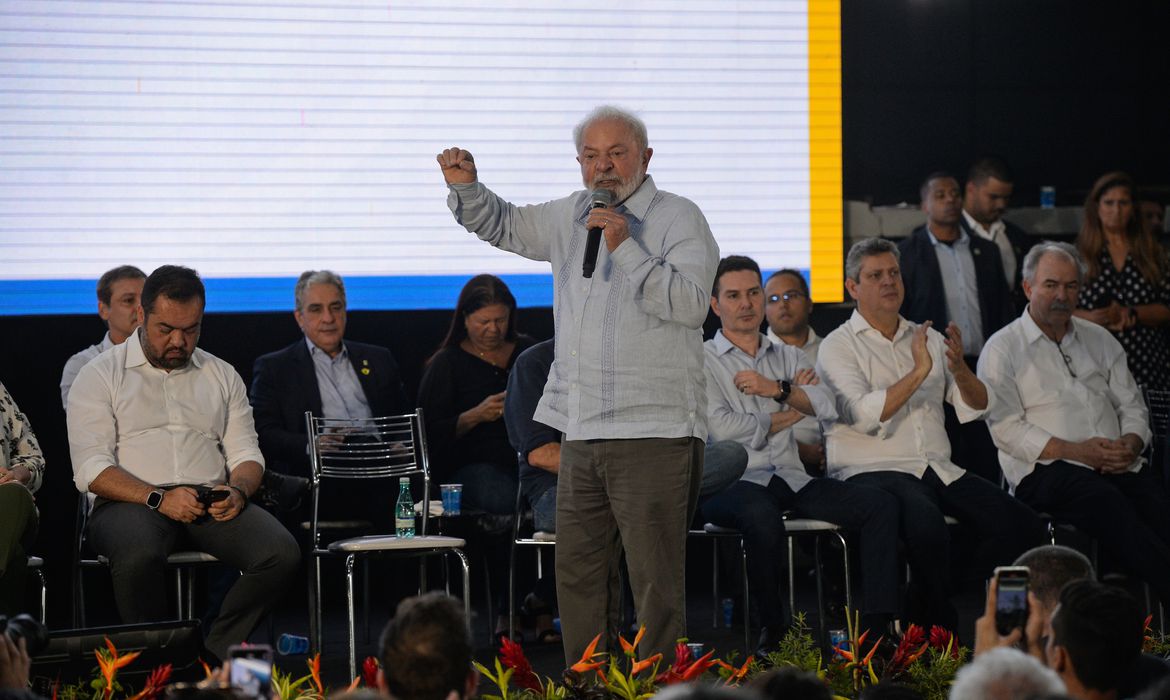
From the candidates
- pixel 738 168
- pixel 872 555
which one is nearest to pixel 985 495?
pixel 872 555

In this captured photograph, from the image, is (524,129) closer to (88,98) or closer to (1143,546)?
(88,98)

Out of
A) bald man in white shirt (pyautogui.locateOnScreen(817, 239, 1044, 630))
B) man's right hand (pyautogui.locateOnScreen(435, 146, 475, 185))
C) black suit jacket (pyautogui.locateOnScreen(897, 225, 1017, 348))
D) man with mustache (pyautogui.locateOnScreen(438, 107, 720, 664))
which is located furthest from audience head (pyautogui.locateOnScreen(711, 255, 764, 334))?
man's right hand (pyautogui.locateOnScreen(435, 146, 475, 185))

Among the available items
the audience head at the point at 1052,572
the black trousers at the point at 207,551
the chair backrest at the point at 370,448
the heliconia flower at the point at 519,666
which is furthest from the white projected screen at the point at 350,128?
the audience head at the point at 1052,572

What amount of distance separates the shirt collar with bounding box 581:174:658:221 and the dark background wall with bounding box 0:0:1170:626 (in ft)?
10.0

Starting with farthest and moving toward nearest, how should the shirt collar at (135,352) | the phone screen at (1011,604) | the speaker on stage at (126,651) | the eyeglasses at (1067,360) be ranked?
the eyeglasses at (1067,360) → the shirt collar at (135,352) → the speaker on stage at (126,651) → the phone screen at (1011,604)

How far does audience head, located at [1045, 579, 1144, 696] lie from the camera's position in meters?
1.84

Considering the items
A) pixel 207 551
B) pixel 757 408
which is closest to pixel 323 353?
pixel 207 551

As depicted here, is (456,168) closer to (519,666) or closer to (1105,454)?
(519,666)

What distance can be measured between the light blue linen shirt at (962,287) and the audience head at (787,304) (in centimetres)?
79

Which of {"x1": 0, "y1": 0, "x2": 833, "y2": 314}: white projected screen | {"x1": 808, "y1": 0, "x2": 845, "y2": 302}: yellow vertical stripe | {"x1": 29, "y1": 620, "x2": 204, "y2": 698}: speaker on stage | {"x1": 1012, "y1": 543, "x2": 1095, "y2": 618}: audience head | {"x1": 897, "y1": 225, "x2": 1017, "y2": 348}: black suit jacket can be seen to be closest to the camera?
{"x1": 1012, "y1": 543, "x2": 1095, "y2": 618}: audience head

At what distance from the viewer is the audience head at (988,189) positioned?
5828 mm

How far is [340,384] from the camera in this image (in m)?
5.10

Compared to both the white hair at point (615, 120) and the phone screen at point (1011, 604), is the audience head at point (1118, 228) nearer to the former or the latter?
the white hair at point (615, 120)

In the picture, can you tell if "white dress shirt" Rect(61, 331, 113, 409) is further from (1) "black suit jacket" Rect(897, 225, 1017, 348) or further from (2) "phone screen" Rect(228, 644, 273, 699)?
(2) "phone screen" Rect(228, 644, 273, 699)
